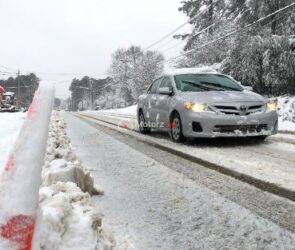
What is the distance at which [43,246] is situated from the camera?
1930 mm

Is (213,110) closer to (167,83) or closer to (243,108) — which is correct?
(243,108)

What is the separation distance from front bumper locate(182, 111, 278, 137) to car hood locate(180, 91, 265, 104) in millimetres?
293

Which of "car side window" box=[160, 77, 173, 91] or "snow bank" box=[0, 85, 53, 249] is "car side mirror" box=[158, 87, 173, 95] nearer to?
"car side window" box=[160, 77, 173, 91]

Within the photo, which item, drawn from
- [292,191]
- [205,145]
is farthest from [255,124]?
[292,191]

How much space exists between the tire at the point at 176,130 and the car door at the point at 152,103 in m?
1.32

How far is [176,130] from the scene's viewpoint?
377 inches

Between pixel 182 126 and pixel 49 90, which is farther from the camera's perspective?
pixel 182 126

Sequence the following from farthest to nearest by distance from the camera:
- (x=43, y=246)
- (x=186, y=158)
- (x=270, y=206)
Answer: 1. (x=186, y=158)
2. (x=270, y=206)
3. (x=43, y=246)

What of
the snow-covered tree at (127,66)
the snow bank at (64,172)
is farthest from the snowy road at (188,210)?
the snow-covered tree at (127,66)

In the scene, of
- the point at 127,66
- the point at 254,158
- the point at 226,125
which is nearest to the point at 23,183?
the point at 254,158

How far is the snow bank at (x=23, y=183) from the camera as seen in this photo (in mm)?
1732

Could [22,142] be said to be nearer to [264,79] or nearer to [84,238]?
[84,238]

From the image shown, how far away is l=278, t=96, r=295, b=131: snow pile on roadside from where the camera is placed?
49.7 feet

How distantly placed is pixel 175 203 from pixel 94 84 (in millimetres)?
148599
